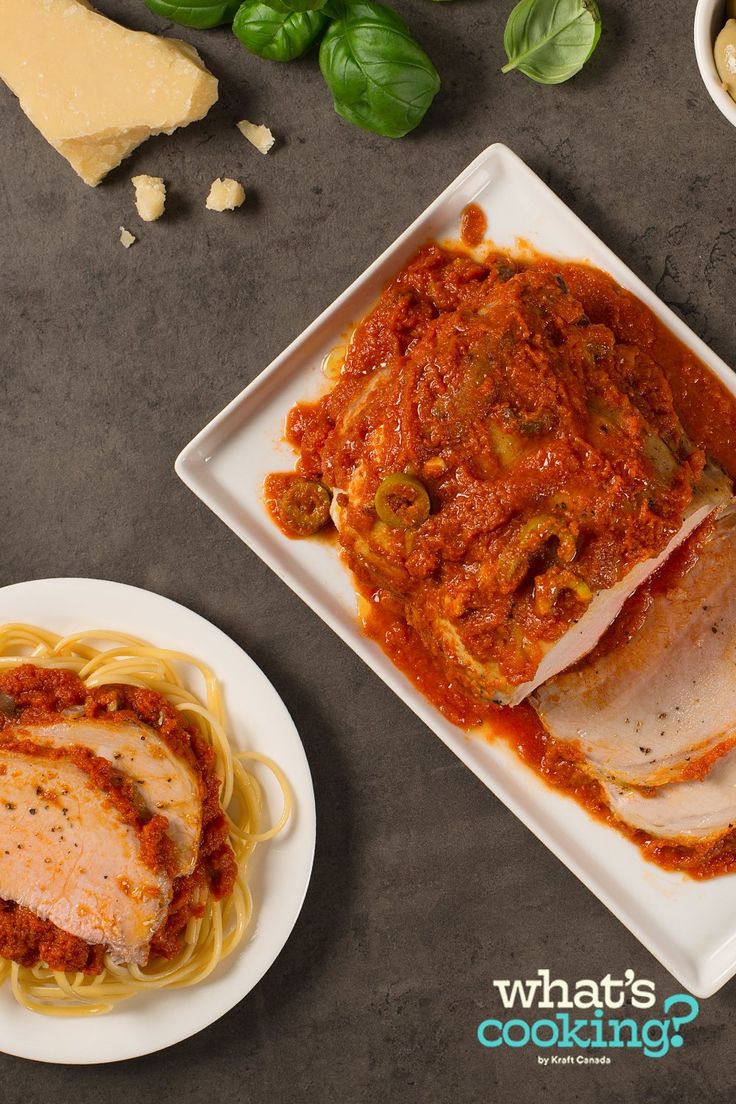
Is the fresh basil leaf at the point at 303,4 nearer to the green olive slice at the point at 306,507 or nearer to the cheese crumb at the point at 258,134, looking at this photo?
the cheese crumb at the point at 258,134

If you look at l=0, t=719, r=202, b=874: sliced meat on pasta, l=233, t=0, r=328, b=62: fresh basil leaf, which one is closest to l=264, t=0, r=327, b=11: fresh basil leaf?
l=233, t=0, r=328, b=62: fresh basil leaf

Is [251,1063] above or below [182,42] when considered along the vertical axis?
below

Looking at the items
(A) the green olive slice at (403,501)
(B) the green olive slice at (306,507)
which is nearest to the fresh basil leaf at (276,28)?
(B) the green olive slice at (306,507)

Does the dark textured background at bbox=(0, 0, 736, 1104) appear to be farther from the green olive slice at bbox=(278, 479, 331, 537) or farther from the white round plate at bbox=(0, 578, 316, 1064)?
the green olive slice at bbox=(278, 479, 331, 537)

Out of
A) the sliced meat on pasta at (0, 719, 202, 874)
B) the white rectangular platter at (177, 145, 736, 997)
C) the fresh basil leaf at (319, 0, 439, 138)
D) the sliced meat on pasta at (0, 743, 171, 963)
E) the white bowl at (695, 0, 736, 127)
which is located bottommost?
the sliced meat on pasta at (0, 743, 171, 963)

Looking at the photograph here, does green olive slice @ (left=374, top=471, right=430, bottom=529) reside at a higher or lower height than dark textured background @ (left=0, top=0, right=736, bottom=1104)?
higher

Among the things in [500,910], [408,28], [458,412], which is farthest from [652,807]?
[408,28]

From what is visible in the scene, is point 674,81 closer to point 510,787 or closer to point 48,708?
point 510,787
